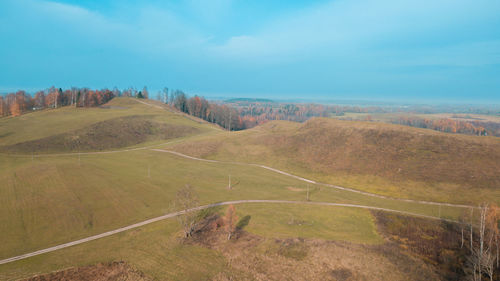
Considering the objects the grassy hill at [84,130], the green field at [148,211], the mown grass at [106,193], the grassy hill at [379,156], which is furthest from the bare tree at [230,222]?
the grassy hill at [84,130]

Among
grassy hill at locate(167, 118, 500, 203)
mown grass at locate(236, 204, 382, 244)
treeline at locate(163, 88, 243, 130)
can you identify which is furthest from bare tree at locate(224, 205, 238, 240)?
treeline at locate(163, 88, 243, 130)

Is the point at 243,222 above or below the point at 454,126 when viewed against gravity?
below

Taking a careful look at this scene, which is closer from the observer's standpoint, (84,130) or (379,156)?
(379,156)

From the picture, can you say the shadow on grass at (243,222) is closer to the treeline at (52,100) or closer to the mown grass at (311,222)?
the mown grass at (311,222)

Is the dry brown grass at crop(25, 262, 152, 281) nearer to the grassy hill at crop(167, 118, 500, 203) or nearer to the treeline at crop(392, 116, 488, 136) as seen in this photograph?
the grassy hill at crop(167, 118, 500, 203)

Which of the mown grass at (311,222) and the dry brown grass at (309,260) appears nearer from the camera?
the dry brown grass at (309,260)

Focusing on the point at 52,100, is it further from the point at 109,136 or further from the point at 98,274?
the point at 98,274

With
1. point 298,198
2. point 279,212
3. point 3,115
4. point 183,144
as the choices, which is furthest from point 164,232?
point 3,115

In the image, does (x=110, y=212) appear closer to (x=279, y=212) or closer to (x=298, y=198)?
(x=279, y=212)

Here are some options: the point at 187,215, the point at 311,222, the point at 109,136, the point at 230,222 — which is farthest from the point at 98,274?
the point at 109,136
